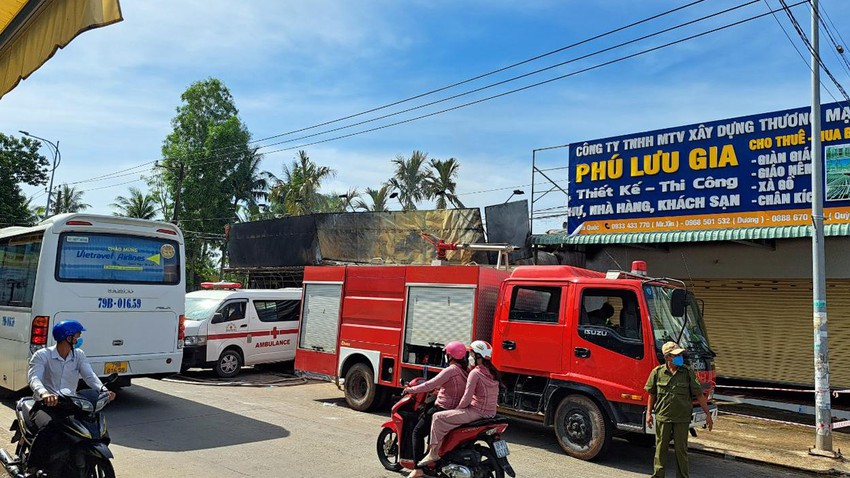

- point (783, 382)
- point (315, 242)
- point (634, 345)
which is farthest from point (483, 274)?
point (315, 242)

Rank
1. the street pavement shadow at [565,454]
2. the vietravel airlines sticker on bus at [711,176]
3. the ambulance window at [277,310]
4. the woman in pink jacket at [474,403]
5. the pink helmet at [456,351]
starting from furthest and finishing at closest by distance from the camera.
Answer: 1. the ambulance window at [277,310]
2. the vietravel airlines sticker on bus at [711,176]
3. the street pavement shadow at [565,454]
4. the pink helmet at [456,351]
5. the woman in pink jacket at [474,403]

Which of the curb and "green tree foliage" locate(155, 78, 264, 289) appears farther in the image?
"green tree foliage" locate(155, 78, 264, 289)

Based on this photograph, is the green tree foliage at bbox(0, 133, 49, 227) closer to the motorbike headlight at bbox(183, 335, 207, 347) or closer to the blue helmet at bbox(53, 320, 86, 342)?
the motorbike headlight at bbox(183, 335, 207, 347)

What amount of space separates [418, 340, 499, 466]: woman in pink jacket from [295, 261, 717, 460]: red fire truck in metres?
2.23

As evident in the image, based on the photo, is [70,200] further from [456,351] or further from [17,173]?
[456,351]

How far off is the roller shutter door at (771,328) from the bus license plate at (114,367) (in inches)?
423

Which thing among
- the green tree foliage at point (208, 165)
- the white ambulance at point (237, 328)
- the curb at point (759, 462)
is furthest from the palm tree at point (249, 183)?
the curb at point (759, 462)

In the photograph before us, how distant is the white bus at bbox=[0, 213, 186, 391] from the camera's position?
8.87 meters

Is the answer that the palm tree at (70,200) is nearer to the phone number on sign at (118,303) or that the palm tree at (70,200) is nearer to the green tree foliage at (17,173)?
the green tree foliage at (17,173)

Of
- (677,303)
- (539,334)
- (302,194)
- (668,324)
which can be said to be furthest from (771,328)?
(302,194)

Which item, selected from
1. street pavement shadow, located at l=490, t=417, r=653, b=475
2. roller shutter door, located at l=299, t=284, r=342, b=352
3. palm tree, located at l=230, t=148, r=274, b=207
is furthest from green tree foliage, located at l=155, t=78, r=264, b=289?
street pavement shadow, located at l=490, t=417, r=653, b=475

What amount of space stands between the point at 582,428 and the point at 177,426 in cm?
548

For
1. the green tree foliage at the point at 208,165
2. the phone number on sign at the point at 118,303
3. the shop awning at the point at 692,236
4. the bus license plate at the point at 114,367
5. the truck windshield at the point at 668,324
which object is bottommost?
the bus license plate at the point at 114,367

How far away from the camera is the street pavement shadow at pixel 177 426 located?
7.85m
